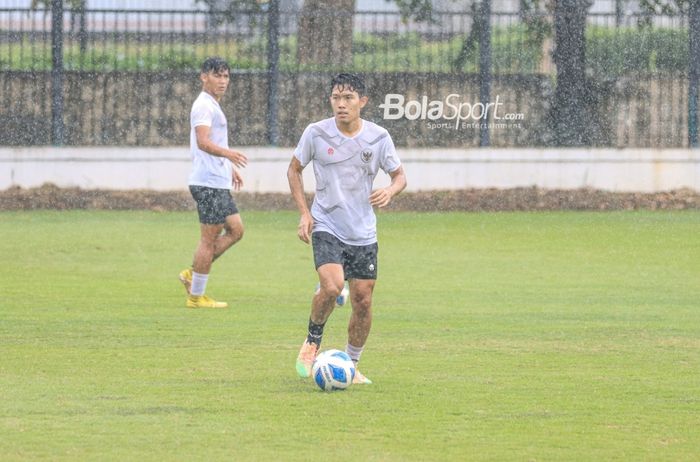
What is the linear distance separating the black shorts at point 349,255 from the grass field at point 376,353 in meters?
0.66

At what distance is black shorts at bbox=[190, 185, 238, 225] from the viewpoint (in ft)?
44.6

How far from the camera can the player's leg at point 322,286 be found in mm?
9430

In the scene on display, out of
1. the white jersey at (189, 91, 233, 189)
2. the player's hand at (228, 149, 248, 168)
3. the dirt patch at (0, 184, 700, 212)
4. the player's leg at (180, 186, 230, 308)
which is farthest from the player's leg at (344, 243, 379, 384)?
the dirt patch at (0, 184, 700, 212)

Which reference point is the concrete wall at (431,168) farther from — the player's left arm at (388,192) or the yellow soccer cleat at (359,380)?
the yellow soccer cleat at (359,380)

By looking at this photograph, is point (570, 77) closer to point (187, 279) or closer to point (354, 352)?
point (187, 279)

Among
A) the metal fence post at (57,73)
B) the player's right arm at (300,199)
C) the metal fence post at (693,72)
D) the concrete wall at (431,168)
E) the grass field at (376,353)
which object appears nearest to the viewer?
the grass field at (376,353)

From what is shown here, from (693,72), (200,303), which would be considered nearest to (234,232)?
(200,303)

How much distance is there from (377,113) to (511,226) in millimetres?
4585

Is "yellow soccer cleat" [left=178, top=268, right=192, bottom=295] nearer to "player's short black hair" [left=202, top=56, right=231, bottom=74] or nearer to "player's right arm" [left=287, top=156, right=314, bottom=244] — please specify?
"player's short black hair" [left=202, top=56, right=231, bottom=74]

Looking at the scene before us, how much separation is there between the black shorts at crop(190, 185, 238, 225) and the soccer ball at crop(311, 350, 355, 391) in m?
4.54

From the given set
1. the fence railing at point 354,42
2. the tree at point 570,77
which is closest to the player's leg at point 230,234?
the fence railing at point 354,42

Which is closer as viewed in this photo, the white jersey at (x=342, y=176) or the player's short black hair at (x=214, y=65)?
the white jersey at (x=342, y=176)

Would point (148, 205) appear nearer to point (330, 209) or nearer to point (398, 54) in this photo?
point (398, 54)

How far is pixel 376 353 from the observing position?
10844mm
